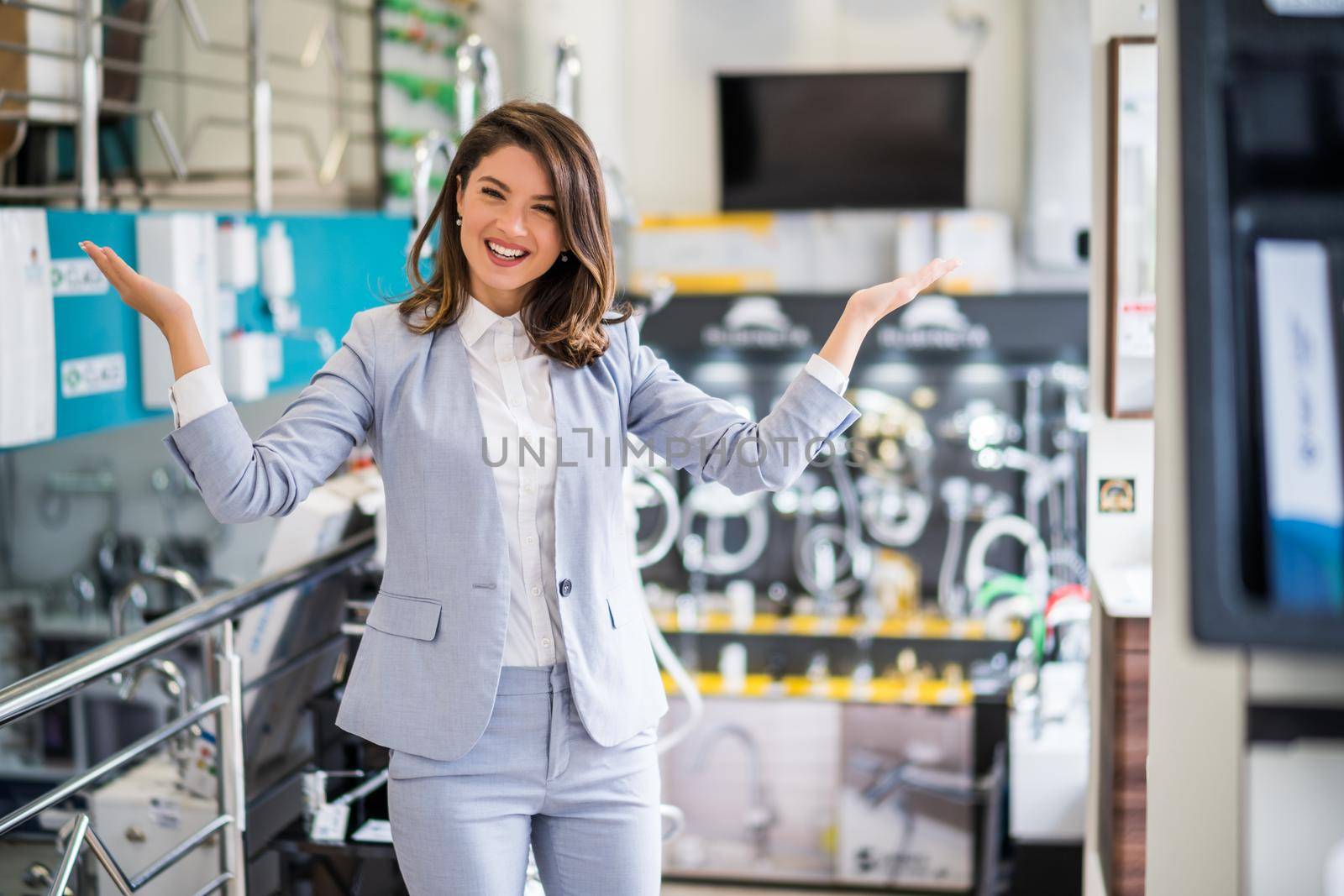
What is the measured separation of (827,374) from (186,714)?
141cm

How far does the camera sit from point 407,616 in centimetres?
153

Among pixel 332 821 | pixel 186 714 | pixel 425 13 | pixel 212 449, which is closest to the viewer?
pixel 212 449

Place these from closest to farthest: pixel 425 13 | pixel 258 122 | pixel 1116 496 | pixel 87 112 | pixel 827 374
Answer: pixel 827 374 < pixel 1116 496 < pixel 87 112 < pixel 258 122 < pixel 425 13

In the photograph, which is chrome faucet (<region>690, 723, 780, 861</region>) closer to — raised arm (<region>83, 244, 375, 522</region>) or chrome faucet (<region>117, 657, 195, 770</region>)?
chrome faucet (<region>117, 657, 195, 770</region>)

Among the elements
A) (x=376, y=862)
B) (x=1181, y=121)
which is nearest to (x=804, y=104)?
(x=376, y=862)

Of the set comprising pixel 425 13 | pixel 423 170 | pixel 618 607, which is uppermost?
pixel 425 13

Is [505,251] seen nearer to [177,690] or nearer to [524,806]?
[524,806]

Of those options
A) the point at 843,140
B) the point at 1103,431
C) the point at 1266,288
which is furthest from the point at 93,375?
the point at 843,140

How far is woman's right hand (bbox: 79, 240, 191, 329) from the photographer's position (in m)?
1.37

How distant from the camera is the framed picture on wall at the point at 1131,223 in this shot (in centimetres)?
249

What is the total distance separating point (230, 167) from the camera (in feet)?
16.5

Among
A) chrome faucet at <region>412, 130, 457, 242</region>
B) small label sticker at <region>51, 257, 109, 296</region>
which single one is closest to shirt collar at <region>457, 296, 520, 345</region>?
chrome faucet at <region>412, 130, 457, 242</region>

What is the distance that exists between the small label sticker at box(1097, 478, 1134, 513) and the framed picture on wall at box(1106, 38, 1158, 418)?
0.16 meters

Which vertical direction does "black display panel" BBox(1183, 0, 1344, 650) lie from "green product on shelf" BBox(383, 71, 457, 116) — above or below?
below
